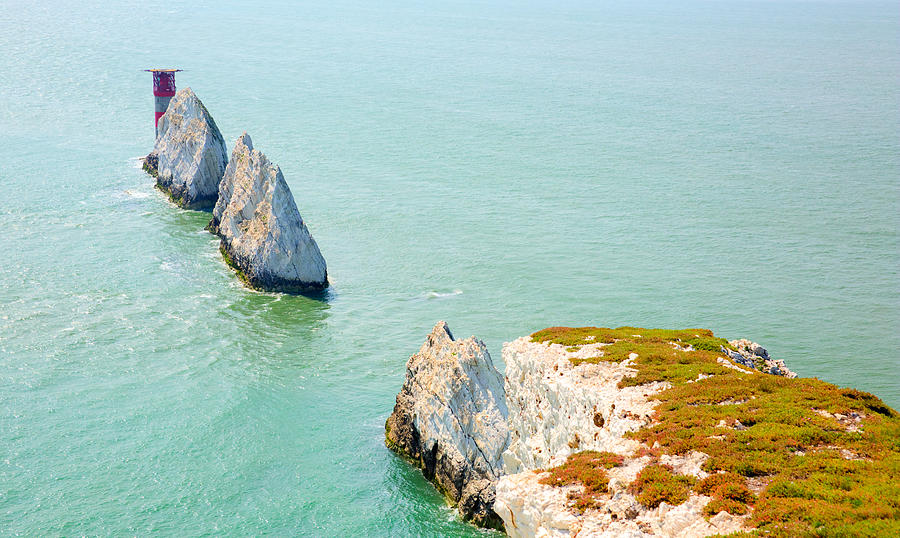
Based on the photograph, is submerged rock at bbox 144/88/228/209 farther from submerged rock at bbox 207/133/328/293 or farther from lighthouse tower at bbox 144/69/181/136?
submerged rock at bbox 207/133/328/293

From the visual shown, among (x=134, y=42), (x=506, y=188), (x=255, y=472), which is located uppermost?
(x=134, y=42)

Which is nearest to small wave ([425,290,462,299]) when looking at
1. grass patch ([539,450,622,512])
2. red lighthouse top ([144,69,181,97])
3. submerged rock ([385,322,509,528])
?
submerged rock ([385,322,509,528])

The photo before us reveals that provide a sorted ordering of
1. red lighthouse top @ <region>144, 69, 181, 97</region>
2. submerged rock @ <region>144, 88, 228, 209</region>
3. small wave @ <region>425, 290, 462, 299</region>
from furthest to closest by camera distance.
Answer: red lighthouse top @ <region>144, 69, 181, 97</region> < submerged rock @ <region>144, 88, 228, 209</region> < small wave @ <region>425, 290, 462, 299</region>

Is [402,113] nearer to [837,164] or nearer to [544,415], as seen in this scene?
[837,164]

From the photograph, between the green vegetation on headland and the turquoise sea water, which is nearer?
the green vegetation on headland

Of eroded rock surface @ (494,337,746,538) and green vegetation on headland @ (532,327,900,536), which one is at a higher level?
green vegetation on headland @ (532,327,900,536)

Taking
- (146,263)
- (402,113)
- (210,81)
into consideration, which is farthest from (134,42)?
(146,263)

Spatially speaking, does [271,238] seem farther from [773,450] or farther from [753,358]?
[773,450]
